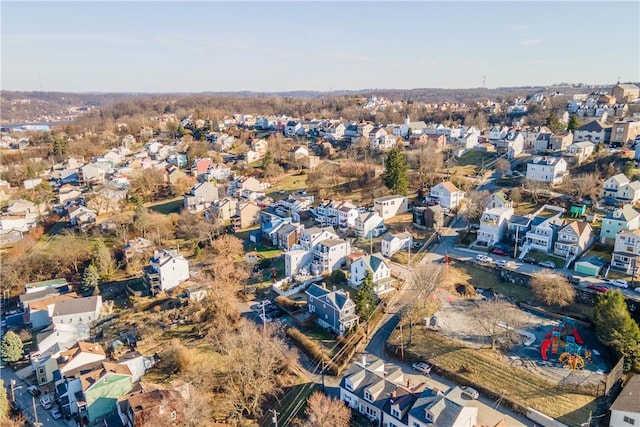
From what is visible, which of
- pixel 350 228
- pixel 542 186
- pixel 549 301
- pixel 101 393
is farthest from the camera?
pixel 542 186

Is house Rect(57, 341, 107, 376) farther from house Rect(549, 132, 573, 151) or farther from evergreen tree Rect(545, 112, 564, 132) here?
evergreen tree Rect(545, 112, 564, 132)

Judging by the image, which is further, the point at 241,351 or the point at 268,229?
the point at 268,229

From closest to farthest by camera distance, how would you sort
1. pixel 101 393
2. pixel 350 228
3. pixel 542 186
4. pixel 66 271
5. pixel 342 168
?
pixel 101 393
pixel 66 271
pixel 350 228
pixel 542 186
pixel 342 168

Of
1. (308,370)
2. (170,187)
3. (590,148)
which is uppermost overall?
(590,148)

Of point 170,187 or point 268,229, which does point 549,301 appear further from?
point 170,187

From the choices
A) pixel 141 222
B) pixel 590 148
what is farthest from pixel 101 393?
pixel 590 148

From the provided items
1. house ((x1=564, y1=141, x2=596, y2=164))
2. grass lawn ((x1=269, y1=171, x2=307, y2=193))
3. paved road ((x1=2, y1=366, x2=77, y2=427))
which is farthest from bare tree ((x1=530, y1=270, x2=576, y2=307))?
grass lawn ((x1=269, y1=171, x2=307, y2=193))

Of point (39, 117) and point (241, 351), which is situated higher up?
point (39, 117)
